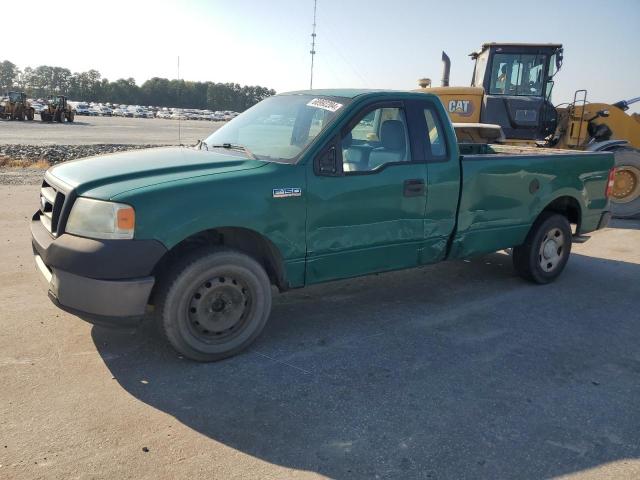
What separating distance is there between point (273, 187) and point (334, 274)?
927 mm

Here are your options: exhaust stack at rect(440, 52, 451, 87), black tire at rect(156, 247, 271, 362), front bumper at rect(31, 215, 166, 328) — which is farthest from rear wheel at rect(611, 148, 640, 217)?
front bumper at rect(31, 215, 166, 328)

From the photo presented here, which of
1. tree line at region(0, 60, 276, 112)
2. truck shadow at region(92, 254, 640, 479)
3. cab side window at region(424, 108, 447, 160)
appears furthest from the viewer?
tree line at region(0, 60, 276, 112)

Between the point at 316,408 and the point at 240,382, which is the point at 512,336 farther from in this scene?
the point at 240,382

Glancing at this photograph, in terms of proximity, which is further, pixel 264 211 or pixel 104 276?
pixel 264 211

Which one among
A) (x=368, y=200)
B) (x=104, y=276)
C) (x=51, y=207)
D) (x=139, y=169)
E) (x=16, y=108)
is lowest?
(x=104, y=276)

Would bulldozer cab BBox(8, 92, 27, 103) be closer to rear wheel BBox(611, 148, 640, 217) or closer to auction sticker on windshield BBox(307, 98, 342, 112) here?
rear wheel BBox(611, 148, 640, 217)

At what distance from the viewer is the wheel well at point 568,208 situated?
6.02 meters

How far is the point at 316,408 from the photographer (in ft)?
10.6

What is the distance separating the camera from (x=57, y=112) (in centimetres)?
4625

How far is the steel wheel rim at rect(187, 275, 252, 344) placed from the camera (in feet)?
12.1

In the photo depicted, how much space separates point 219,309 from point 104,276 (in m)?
0.84

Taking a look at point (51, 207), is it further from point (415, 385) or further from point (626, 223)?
point (626, 223)

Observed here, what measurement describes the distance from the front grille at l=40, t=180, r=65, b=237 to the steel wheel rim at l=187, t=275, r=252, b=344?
3.45 feet

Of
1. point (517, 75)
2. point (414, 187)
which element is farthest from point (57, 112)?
point (414, 187)
